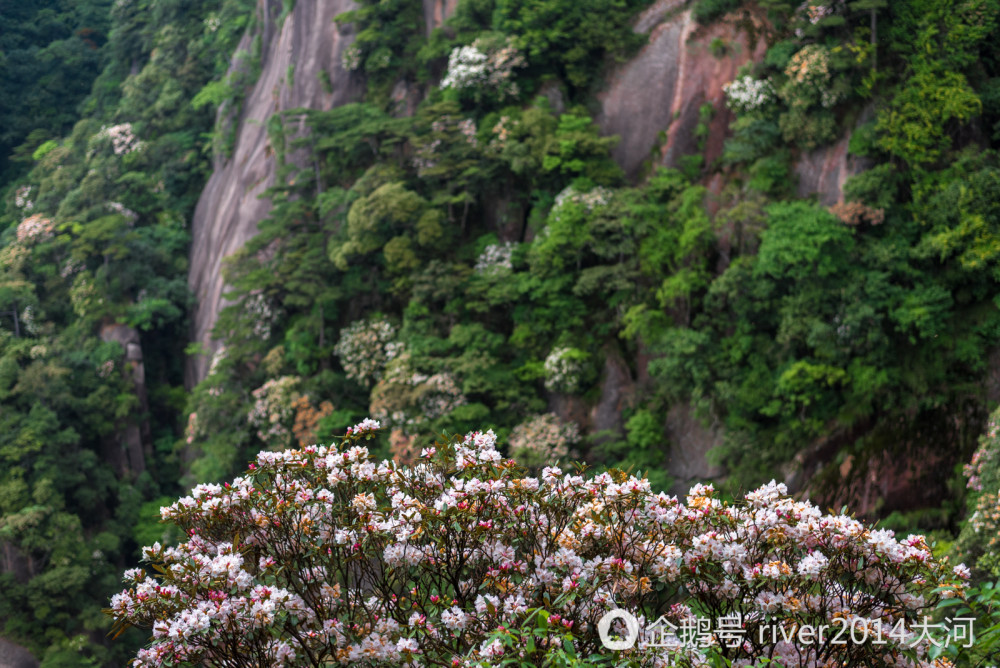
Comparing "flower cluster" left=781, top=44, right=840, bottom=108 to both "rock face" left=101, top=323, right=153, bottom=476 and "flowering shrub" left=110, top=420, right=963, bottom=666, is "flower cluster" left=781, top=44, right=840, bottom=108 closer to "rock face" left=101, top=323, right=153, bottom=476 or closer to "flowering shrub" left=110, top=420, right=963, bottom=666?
"flowering shrub" left=110, top=420, right=963, bottom=666

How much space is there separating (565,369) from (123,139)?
16.2 m

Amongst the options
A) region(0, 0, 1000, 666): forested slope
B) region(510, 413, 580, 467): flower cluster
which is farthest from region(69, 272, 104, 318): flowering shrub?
region(510, 413, 580, 467): flower cluster

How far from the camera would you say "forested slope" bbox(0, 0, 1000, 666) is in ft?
31.1

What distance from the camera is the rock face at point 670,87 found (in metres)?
12.4

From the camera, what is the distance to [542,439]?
460 inches

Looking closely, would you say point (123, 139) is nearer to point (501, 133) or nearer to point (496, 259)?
point (501, 133)

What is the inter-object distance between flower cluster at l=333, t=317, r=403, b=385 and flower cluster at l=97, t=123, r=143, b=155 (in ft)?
38.6

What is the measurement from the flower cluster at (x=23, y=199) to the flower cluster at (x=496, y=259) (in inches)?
603

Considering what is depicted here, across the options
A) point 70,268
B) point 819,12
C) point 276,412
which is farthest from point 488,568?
point 70,268

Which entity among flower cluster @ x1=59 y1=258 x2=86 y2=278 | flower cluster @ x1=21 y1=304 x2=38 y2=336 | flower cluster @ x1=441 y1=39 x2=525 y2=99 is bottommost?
flower cluster @ x1=21 y1=304 x2=38 y2=336

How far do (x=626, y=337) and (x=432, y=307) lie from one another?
357 cm

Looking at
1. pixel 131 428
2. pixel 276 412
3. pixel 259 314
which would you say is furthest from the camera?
pixel 131 428

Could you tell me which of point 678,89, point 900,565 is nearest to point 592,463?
point 678,89

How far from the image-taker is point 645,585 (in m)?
3.20
